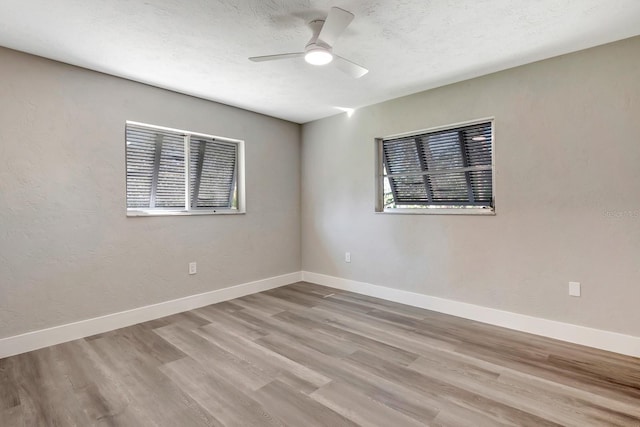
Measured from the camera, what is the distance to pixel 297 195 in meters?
4.86

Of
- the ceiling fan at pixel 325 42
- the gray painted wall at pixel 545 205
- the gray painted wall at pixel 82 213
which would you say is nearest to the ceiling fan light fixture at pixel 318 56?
the ceiling fan at pixel 325 42

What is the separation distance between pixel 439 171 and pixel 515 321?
5.43ft

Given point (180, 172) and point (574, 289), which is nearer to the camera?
point (574, 289)

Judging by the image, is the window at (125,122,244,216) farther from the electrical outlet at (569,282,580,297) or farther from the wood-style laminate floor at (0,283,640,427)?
the electrical outlet at (569,282,580,297)

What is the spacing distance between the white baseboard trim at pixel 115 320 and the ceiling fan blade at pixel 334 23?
301 centimetres

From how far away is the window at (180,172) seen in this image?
3266mm

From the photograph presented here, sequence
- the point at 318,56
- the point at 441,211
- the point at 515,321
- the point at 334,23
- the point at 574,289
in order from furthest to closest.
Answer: the point at 441,211 → the point at 515,321 → the point at 574,289 → the point at 318,56 → the point at 334,23

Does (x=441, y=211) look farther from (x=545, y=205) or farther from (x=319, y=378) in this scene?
(x=319, y=378)

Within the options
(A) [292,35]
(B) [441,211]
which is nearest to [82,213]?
(A) [292,35]

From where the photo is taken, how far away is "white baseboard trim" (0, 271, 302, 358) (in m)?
2.52

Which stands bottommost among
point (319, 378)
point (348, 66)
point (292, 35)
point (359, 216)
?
point (319, 378)

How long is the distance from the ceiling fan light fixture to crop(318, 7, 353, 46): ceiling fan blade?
6cm

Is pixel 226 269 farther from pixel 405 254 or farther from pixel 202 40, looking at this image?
pixel 202 40

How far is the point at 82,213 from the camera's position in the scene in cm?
285
